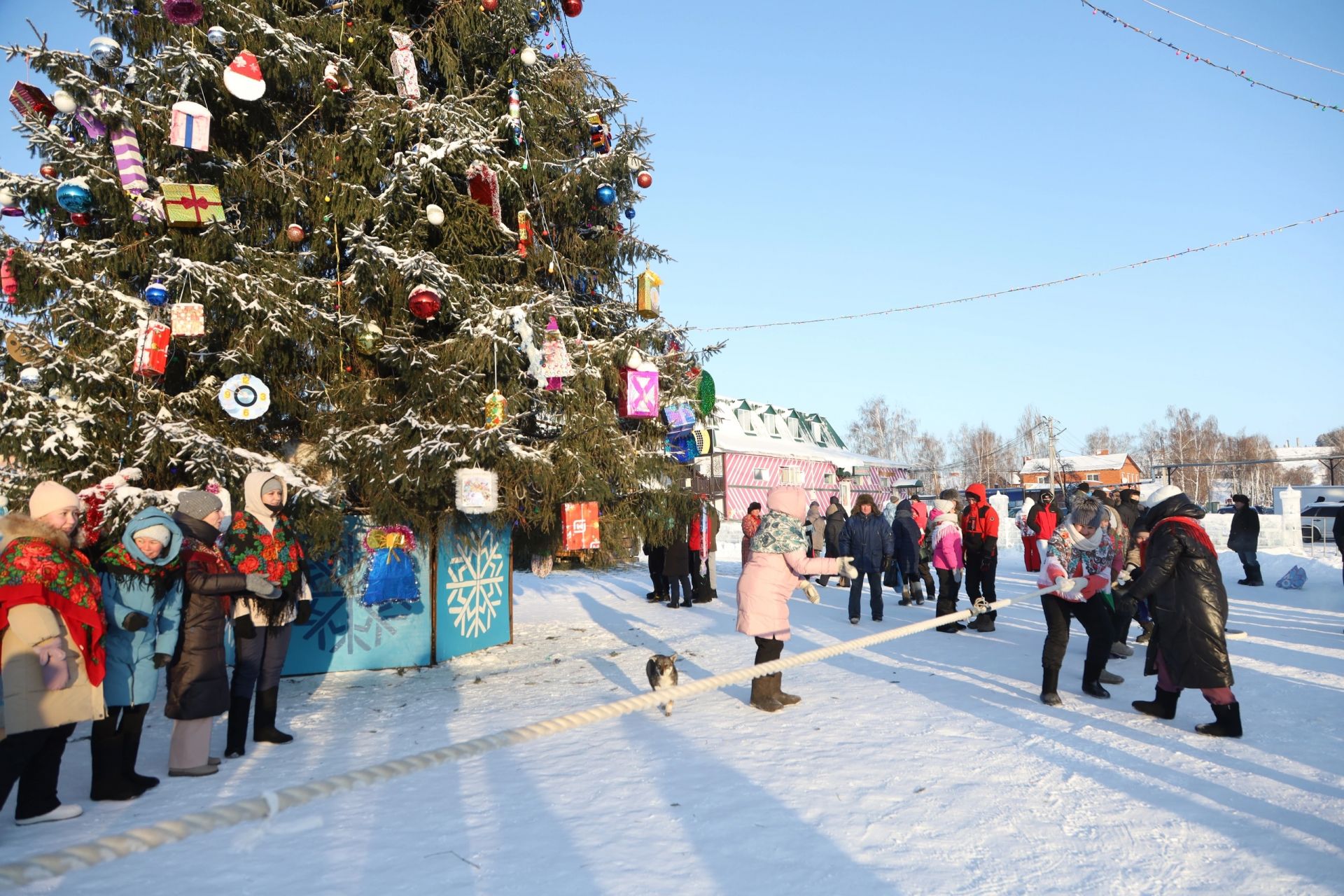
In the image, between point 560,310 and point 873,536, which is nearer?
point 560,310

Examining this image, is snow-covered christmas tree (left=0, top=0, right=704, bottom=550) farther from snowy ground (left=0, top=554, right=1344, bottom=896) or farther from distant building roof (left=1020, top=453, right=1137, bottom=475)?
distant building roof (left=1020, top=453, right=1137, bottom=475)

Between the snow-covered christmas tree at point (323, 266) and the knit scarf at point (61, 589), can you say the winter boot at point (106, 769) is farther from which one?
the snow-covered christmas tree at point (323, 266)

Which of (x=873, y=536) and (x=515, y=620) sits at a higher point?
(x=873, y=536)

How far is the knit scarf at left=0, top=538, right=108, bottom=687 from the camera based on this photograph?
13.2ft

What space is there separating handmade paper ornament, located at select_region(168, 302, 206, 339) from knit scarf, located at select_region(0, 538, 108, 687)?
284 cm

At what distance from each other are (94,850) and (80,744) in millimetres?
4894

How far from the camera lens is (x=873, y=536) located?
467 inches

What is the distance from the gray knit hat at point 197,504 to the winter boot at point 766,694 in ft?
14.2

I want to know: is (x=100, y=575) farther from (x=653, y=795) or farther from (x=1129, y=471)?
(x=1129, y=471)

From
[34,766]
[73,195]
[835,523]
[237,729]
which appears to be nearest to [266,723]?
[237,729]

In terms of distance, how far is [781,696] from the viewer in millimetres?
6508

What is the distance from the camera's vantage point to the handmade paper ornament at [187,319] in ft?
21.7

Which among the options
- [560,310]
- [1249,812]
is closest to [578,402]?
[560,310]

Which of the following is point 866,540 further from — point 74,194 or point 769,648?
point 74,194
